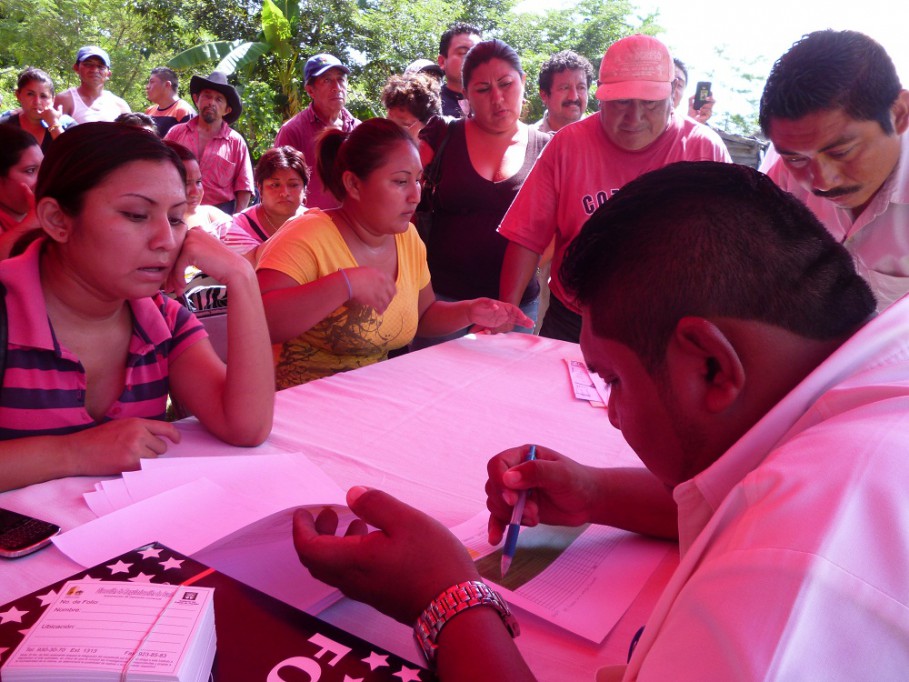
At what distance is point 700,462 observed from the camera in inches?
28.5

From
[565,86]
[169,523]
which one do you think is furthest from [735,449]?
[565,86]

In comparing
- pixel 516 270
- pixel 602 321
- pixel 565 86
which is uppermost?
pixel 565 86

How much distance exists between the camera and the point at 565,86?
3947 mm

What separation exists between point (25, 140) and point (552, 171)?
2440mm

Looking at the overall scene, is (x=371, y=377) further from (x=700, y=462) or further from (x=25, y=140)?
(x=25, y=140)

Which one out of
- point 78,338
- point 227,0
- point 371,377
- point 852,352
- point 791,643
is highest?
point 227,0

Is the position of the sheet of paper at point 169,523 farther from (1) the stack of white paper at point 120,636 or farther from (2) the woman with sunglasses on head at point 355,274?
(2) the woman with sunglasses on head at point 355,274

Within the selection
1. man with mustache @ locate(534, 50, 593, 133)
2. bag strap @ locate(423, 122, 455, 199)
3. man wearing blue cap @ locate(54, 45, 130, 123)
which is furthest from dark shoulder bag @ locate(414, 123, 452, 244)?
man wearing blue cap @ locate(54, 45, 130, 123)

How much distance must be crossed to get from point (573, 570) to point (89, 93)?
7.11m

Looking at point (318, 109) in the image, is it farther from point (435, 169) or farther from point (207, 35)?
point (207, 35)

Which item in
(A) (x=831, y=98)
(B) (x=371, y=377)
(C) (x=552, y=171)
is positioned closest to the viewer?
(A) (x=831, y=98)

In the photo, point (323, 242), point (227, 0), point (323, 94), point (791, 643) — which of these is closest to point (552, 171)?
point (323, 242)

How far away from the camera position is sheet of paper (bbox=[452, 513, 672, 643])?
0.89 meters

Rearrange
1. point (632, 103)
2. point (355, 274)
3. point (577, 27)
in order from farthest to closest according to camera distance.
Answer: point (577, 27) → point (632, 103) → point (355, 274)
